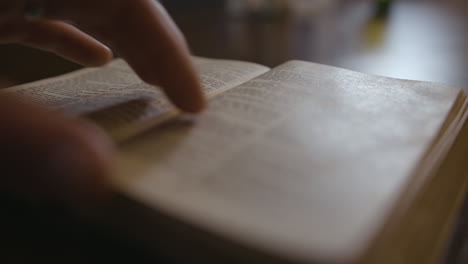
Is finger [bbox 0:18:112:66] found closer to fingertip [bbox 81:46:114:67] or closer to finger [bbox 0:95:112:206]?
fingertip [bbox 81:46:114:67]

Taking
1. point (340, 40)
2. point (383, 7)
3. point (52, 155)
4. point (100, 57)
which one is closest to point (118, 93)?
point (100, 57)

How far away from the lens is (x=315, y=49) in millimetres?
961

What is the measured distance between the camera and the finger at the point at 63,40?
1.55ft

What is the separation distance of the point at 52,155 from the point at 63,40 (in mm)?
299

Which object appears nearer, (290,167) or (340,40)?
(290,167)

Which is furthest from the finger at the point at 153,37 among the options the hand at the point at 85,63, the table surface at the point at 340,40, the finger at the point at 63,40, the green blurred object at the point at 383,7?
the green blurred object at the point at 383,7

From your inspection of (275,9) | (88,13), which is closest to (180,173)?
(88,13)

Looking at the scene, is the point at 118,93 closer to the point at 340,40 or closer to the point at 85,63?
the point at 85,63

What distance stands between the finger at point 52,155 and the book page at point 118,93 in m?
0.09

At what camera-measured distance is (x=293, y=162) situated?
0.99ft

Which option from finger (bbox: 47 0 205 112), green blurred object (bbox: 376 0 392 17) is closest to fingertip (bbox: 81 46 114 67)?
finger (bbox: 47 0 205 112)

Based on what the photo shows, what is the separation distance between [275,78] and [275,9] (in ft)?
3.24

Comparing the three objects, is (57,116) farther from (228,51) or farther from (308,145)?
(228,51)

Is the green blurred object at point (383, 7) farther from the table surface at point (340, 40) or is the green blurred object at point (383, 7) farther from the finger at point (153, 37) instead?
the finger at point (153, 37)
